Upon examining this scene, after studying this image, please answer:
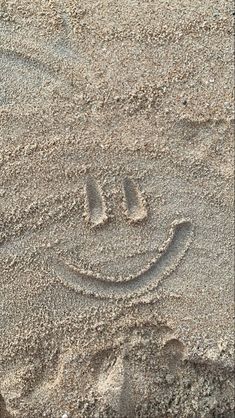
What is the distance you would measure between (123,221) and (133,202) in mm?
78

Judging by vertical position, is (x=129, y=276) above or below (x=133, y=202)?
below

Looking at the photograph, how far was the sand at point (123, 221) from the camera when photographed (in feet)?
6.44

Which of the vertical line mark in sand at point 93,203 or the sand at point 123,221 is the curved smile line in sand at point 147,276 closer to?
the sand at point 123,221

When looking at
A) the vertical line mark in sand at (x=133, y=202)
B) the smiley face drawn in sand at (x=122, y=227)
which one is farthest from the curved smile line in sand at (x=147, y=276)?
the vertical line mark in sand at (x=133, y=202)

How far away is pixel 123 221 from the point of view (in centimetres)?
201

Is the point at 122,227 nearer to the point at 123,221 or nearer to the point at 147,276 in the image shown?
the point at 123,221

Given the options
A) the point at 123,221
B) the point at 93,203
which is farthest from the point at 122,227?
the point at 93,203

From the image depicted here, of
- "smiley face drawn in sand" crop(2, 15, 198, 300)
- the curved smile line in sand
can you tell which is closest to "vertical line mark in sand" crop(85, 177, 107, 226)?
"smiley face drawn in sand" crop(2, 15, 198, 300)

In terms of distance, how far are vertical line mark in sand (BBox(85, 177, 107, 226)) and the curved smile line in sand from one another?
0.63 feet

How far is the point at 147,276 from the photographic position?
2.00 m

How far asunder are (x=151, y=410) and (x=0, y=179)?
0.99 m

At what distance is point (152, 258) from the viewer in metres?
1.99

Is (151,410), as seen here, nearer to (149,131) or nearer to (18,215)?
(18,215)

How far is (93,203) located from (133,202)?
0.48 feet
